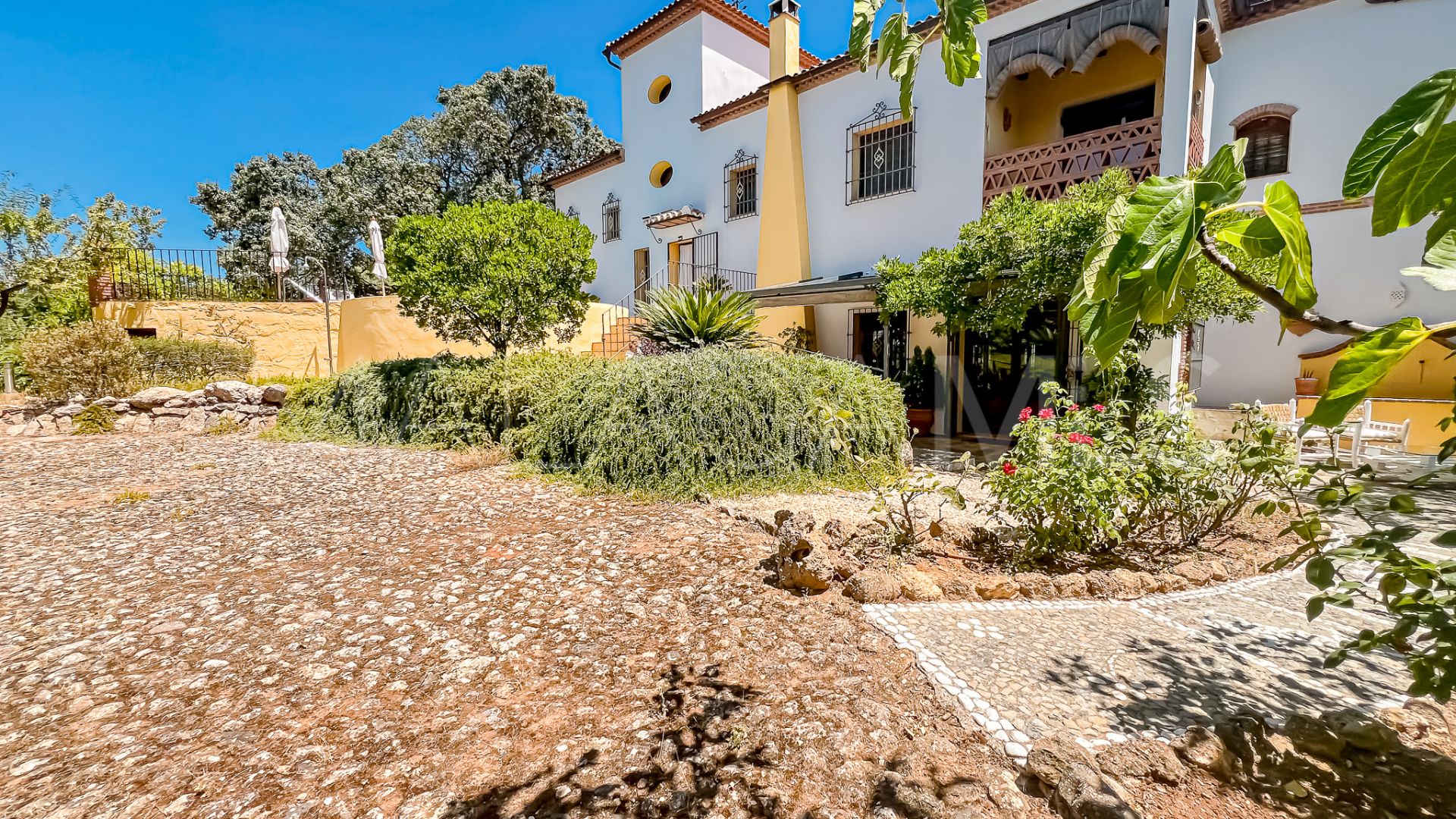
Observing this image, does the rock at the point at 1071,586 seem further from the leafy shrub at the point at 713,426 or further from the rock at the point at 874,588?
the leafy shrub at the point at 713,426

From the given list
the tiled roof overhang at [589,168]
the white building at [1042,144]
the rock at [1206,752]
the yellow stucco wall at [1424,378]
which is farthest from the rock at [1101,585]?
the tiled roof overhang at [589,168]

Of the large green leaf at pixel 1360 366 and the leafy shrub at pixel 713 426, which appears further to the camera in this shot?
the leafy shrub at pixel 713 426

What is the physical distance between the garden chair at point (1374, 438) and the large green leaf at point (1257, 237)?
666 centimetres

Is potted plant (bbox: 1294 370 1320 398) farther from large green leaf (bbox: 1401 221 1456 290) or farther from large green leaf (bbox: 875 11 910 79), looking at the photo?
large green leaf (bbox: 875 11 910 79)

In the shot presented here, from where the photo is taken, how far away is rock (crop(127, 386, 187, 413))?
10297mm

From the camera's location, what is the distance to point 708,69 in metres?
14.5

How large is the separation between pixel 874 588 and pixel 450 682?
2.16 meters

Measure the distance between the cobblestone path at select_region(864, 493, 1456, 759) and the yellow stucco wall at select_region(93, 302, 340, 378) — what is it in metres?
15.6

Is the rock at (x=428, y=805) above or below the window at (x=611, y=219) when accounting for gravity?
below

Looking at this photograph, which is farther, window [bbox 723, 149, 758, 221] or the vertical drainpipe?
window [bbox 723, 149, 758, 221]

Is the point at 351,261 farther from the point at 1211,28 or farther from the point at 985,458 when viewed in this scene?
the point at 1211,28

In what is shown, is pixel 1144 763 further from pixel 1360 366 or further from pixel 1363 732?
pixel 1360 366

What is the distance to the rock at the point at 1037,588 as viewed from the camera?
325 cm

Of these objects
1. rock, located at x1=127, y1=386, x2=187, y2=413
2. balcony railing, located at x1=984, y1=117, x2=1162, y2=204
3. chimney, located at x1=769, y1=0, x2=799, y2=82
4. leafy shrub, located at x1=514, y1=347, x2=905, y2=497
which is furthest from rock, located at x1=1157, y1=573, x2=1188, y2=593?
rock, located at x1=127, y1=386, x2=187, y2=413
